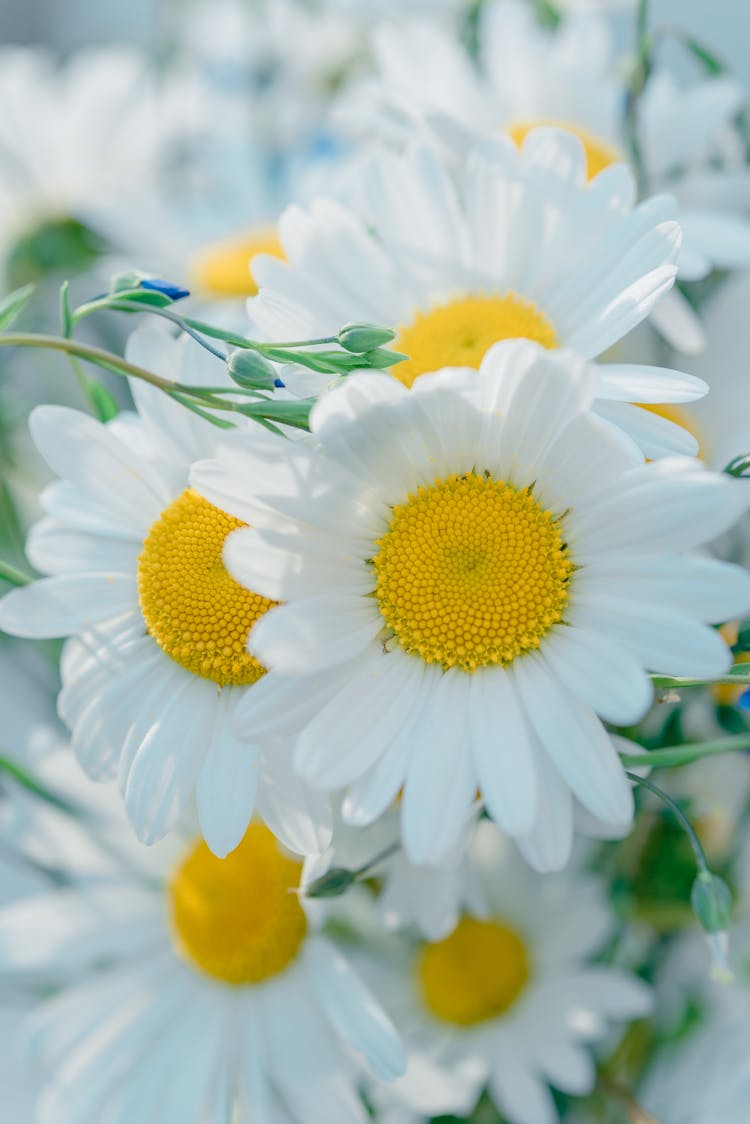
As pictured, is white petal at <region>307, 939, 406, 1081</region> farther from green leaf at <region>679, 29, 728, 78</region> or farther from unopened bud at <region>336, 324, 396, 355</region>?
green leaf at <region>679, 29, 728, 78</region>

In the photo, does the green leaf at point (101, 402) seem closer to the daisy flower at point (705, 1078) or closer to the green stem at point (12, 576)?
the green stem at point (12, 576)

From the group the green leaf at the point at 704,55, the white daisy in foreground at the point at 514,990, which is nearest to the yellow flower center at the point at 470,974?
the white daisy in foreground at the point at 514,990

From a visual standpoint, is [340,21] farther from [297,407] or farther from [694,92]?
[297,407]

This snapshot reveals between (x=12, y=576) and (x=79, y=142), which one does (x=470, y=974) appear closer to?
(x=12, y=576)

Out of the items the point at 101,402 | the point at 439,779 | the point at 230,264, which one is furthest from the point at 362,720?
the point at 230,264

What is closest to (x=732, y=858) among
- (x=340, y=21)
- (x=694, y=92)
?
(x=694, y=92)

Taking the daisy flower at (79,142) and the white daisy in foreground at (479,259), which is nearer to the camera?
the white daisy in foreground at (479,259)

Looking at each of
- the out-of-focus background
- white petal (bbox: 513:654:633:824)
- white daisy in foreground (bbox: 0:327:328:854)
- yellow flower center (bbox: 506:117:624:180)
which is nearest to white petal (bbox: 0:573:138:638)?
white daisy in foreground (bbox: 0:327:328:854)

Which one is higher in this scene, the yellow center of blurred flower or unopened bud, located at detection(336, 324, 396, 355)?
unopened bud, located at detection(336, 324, 396, 355)
